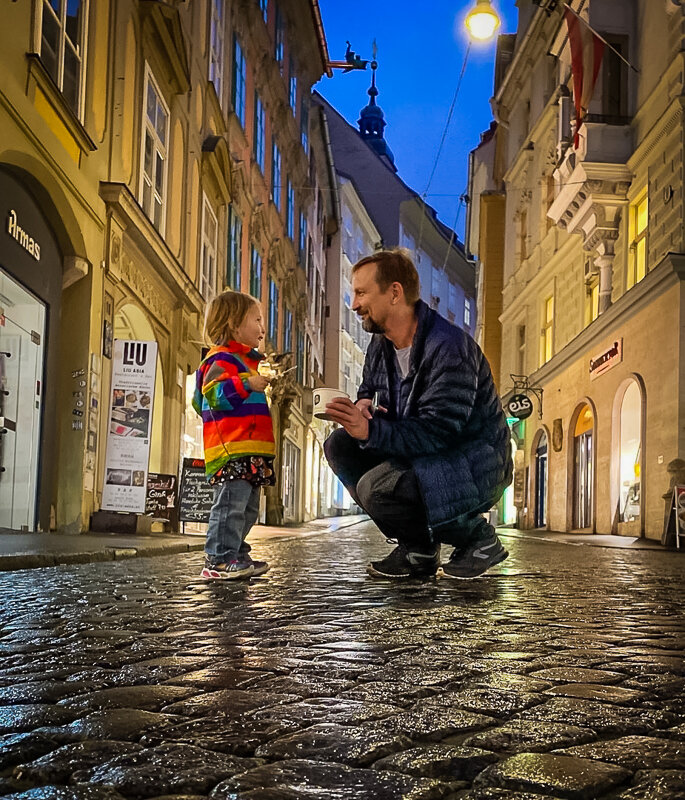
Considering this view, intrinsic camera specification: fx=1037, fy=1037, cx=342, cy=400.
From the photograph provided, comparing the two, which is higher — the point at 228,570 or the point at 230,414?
the point at 230,414

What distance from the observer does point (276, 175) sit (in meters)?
28.9

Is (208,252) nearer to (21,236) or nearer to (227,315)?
(21,236)

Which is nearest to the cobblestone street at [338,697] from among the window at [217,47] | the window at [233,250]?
the window at [217,47]

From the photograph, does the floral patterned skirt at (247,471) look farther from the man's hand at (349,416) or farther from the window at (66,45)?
the window at (66,45)

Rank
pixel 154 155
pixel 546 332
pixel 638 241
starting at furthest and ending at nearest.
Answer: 1. pixel 546 332
2. pixel 638 241
3. pixel 154 155

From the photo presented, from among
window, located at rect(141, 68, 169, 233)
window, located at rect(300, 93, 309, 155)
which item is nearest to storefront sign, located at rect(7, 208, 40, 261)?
window, located at rect(141, 68, 169, 233)

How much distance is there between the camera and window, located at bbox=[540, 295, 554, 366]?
2827cm

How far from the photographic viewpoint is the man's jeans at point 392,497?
5125 mm

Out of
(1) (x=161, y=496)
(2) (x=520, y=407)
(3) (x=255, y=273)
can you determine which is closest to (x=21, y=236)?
(1) (x=161, y=496)

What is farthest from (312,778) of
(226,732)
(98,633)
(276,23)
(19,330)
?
(276,23)

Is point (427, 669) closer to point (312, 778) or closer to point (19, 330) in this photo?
point (312, 778)

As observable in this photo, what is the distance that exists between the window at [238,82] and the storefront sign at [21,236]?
1230 centimetres

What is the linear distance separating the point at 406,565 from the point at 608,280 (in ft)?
57.0

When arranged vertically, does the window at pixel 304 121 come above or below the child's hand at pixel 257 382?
above
